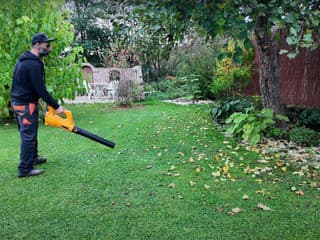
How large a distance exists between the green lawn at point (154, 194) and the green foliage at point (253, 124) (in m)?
0.29

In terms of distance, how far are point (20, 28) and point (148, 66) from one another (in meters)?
7.16

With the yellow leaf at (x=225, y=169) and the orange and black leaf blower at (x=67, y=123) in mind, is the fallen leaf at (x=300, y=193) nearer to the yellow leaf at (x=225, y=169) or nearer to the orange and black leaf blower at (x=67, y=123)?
the yellow leaf at (x=225, y=169)

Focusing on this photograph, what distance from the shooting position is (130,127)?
6.66 metres

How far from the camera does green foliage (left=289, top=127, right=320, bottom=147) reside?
16.5 ft

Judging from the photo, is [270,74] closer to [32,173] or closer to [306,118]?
[306,118]

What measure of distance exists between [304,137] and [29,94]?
3.97 m

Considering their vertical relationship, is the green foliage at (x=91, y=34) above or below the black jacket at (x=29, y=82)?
above

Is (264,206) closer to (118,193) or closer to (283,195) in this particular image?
(283,195)

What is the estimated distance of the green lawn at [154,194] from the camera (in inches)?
107

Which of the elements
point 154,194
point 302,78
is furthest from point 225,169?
point 302,78

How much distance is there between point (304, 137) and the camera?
5098 mm

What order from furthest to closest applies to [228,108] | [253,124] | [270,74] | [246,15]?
[228,108] → [270,74] → [253,124] → [246,15]

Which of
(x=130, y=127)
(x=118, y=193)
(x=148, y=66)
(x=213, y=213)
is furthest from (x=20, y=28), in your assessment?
(x=148, y=66)

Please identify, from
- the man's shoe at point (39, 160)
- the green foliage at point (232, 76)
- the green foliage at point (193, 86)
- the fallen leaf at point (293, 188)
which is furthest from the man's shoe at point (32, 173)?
the green foliage at point (193, 86)
